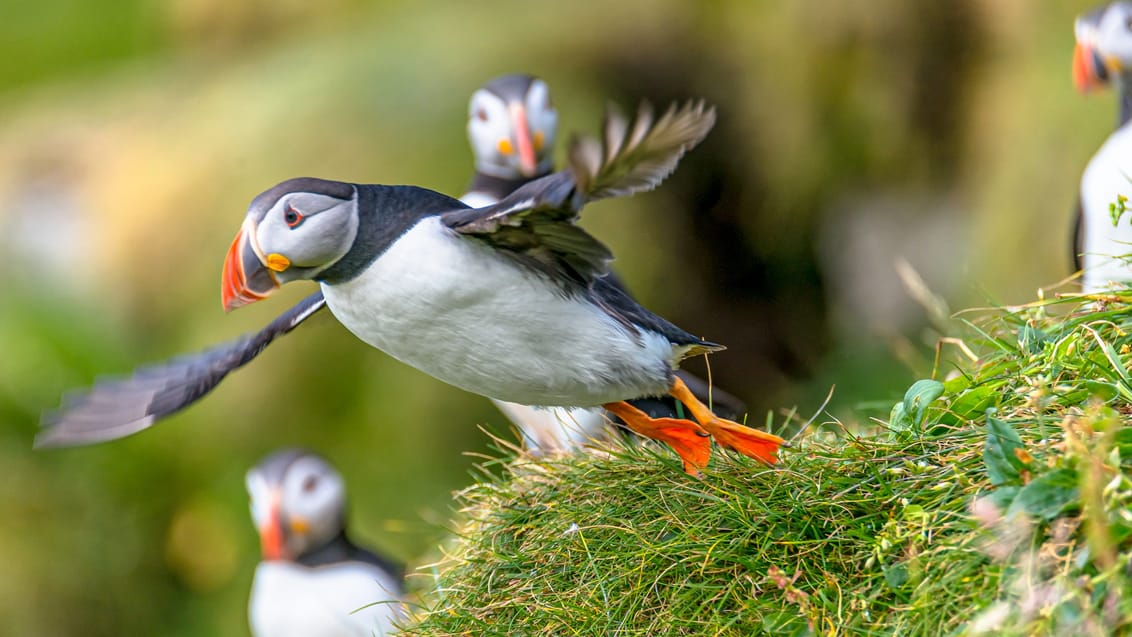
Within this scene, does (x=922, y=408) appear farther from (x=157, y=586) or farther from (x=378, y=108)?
(x=157, y=586)

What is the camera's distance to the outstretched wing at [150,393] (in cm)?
294

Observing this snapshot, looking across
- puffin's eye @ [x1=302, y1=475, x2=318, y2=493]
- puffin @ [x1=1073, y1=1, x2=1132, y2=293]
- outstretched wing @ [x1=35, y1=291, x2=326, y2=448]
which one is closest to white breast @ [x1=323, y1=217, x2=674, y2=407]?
outstretched wing @ [x1=35, y1=291, x2=326, y2=448]

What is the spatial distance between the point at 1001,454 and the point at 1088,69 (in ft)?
7.57

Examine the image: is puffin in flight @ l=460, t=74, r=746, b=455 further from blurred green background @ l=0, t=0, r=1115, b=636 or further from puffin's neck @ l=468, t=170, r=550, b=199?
blurred green background @ l=0, t=0, r=1115, b=636

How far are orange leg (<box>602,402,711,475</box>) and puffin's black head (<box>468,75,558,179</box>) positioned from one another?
179 cm

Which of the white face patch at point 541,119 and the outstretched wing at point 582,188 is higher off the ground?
the outstretched wing at point 582,188

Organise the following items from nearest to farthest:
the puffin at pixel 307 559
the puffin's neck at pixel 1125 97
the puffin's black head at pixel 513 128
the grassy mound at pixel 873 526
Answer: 1. the grassy mound at pixel 873 526
2. the puffin's neck at pixel 1125 97
3. the puffin at pixel 307 559
4. the puffin's black head at pixel 513 128

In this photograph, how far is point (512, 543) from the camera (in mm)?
2598

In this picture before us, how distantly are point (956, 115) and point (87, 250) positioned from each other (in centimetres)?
561

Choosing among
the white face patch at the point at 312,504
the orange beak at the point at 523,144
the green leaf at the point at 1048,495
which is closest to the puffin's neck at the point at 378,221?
the green leaf at the point at 1048,495

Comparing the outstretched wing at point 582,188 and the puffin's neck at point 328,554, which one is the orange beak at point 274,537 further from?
the outstretched wing at point 582,188

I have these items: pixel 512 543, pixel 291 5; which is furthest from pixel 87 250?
pixel 512 543

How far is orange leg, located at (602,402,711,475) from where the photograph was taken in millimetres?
2518

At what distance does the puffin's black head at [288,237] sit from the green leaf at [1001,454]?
3.93 ft
